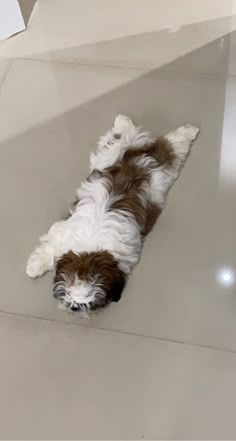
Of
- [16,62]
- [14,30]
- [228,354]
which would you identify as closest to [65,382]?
[228,354]

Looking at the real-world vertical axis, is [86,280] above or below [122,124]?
below

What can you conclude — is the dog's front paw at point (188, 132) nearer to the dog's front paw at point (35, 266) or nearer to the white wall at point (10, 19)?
the dog's front paw at point (35, 266)

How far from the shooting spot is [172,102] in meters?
2.26

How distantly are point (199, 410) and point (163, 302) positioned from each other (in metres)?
0.34

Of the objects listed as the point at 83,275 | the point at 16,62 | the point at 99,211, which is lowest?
the point at 83,275

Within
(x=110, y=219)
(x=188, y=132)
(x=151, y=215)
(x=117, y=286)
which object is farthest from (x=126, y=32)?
(x=117, y=286)

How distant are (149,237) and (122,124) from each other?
0.44 meters

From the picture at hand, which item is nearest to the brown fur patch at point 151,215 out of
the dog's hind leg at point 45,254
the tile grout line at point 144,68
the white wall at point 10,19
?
the dog's hind leg at point 45,254

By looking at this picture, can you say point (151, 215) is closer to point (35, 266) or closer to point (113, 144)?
point (113, 144)

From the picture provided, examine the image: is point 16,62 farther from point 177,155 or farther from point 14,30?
point 177,155

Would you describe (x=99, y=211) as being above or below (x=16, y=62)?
below

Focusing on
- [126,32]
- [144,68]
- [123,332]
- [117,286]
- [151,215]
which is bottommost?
[123,332]

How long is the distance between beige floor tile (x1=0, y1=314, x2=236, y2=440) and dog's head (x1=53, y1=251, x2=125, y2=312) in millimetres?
185

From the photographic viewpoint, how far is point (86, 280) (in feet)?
5.42
